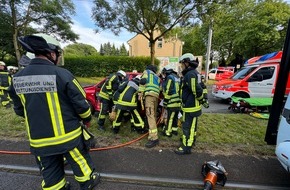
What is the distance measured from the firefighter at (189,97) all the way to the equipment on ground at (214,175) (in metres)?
0.82

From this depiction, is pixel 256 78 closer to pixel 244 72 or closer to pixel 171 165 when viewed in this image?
pixel 244 72

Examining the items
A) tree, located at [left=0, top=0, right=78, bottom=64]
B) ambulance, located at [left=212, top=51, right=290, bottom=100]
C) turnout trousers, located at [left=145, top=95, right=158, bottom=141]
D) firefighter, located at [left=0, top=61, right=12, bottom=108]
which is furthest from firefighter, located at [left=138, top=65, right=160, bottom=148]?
tree, located at [left=0, top=0, right=78, bottom=64]

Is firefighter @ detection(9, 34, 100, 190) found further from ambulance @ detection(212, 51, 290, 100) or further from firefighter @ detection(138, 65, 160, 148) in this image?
ambulance @ detection(212, 51, 290, 100)

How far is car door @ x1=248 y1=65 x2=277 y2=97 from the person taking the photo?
321 inches

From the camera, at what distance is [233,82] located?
28.0ft

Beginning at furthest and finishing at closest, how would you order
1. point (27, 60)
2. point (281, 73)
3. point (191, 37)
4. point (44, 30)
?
point (191, 37) → point (44, 30) → point (281, 73) → point (27, 60)

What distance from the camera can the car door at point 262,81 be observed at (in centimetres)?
816

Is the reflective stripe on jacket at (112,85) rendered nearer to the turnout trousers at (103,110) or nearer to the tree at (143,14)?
the turnout trousers at (103,110)

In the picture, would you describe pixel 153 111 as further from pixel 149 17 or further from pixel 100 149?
pixel 149 17

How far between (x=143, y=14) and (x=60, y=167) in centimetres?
1289

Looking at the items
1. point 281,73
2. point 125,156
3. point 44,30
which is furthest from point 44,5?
point 281,73

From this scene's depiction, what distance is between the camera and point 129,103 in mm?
4281

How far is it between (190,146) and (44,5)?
18.1 meters

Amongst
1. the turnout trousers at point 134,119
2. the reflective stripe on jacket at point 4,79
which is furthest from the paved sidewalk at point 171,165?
the reflective stripe on jacket at point 4,79
